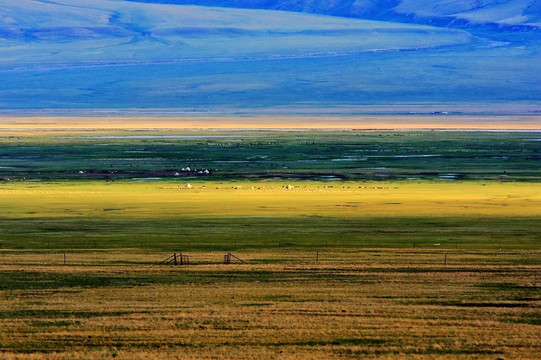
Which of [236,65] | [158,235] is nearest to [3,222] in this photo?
[158,235]

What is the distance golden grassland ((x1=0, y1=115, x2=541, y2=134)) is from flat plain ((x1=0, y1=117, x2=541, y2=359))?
35889 millimetres

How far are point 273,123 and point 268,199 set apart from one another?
2260 inches

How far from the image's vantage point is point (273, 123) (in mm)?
89875

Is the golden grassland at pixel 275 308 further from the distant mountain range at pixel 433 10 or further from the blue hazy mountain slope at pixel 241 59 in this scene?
the distant mountain range at pixel 433 10

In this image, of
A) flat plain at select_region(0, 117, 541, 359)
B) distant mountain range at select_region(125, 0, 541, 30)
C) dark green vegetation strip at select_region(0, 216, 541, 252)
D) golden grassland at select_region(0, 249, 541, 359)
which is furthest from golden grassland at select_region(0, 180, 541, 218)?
distant mountain range at select_region(125, 0, 541, 30)

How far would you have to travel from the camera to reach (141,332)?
46.2 ft

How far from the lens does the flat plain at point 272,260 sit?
1372 cm

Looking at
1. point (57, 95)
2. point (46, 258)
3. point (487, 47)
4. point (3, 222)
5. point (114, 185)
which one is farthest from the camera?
point (487, 47)

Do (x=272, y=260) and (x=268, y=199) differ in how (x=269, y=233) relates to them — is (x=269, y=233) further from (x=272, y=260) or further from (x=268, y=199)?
(x=268, y=199)

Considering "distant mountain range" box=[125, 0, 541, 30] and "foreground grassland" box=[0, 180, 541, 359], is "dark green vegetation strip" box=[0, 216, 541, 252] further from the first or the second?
"distant mountain range" box=[125, 0, 541, 30]

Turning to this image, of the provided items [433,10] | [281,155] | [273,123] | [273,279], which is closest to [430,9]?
[433,10]

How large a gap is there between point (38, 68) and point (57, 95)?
56.8 ft

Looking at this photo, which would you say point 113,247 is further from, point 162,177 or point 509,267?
point 162,177

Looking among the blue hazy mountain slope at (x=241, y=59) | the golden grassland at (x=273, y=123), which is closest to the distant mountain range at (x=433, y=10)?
the blue hazy mountain slope at (x=241, y=59)
